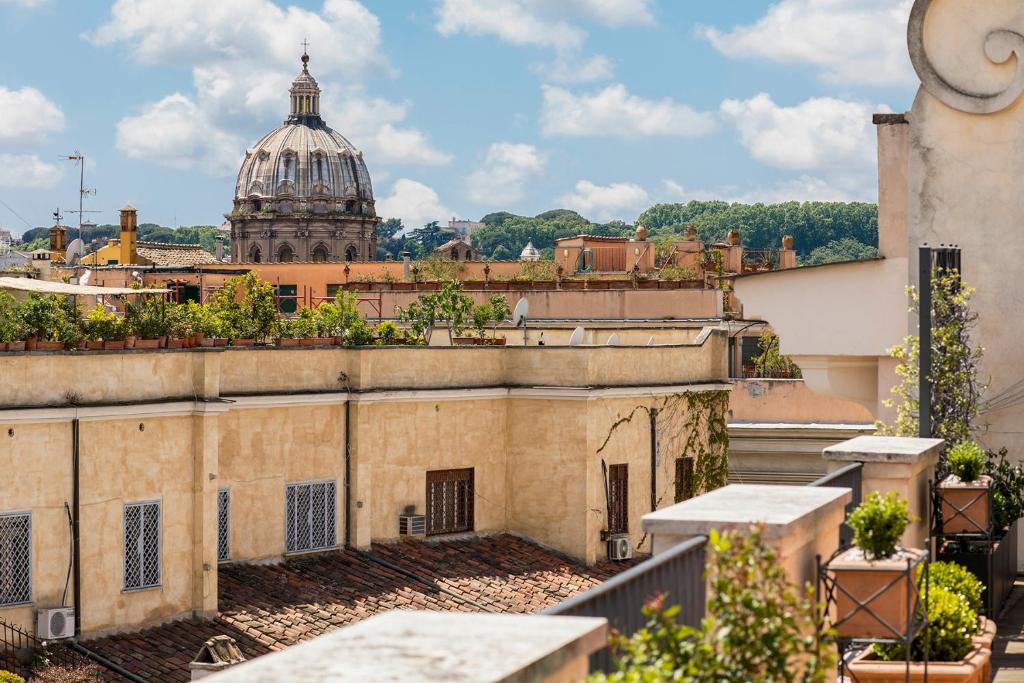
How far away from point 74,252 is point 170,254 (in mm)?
18209

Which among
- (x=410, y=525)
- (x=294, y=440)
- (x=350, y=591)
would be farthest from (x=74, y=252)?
(x=350, y=591)

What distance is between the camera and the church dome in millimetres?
131500

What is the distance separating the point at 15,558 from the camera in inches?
800

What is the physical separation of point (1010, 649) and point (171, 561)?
13.6m

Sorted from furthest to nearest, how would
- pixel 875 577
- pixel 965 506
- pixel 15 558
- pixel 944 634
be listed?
pixel 15 558 < pixel 965 506 < pixel 944 634 < pixel 875 577

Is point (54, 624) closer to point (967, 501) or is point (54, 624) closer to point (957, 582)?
point (967, 501)

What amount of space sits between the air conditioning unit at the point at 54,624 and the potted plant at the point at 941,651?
13313 mm

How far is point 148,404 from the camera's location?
71.0 feet

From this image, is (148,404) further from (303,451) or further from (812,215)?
(812,215)

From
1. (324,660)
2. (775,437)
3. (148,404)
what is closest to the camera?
(324,660)

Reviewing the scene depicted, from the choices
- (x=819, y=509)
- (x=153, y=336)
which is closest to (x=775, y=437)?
(x=153, y=336)

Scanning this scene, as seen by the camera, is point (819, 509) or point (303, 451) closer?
point (819, 509)

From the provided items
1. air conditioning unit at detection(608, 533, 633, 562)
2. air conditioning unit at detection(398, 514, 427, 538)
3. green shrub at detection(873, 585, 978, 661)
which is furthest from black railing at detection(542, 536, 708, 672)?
air conditioning unit at detection(608, 533, 633, 562)

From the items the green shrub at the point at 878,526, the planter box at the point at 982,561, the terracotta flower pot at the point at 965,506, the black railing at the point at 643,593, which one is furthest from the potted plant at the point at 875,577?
the planter box at the point at 982,561
